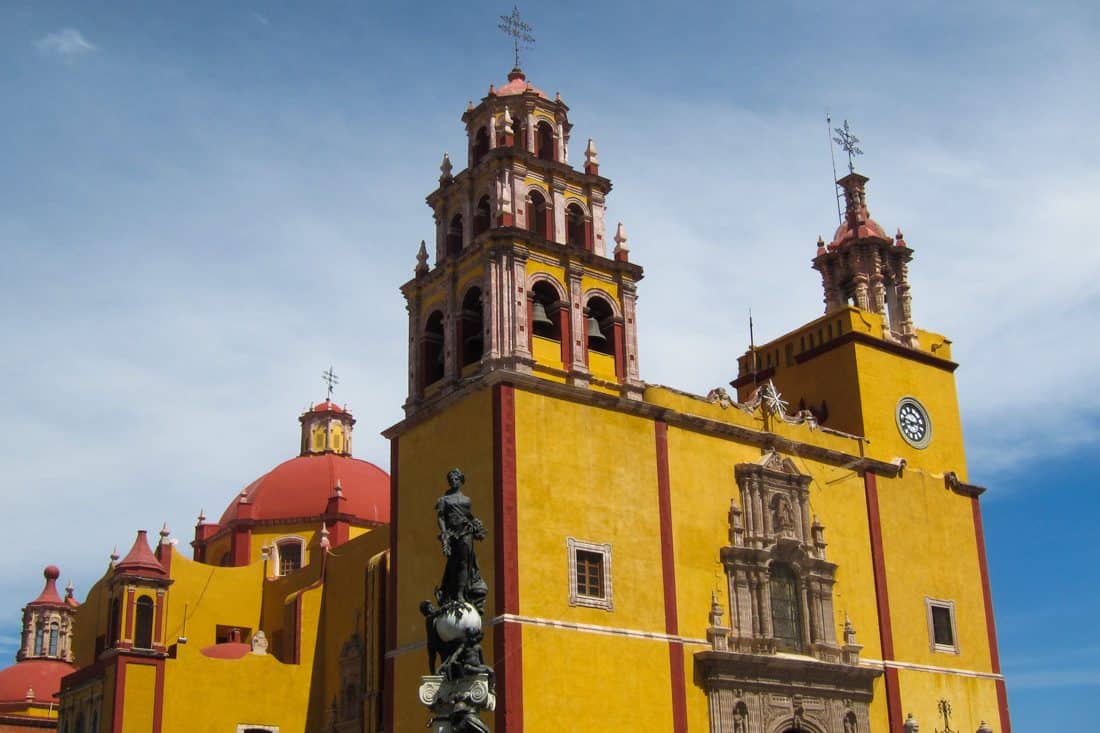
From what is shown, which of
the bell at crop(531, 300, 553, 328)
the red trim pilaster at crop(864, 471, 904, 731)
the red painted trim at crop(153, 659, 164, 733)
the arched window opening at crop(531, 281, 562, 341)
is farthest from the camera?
the red painted trim at crop(153, 659, 164, 733)

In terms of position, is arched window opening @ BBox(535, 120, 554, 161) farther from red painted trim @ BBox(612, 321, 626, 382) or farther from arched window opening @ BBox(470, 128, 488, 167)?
red painted trim @ BBox(612, 321, 626, 382)

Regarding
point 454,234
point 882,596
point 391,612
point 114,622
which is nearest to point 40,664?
point 114,622

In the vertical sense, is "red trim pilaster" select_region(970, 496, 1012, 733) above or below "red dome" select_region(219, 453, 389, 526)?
below

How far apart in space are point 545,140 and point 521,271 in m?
4.22

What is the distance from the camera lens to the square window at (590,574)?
25.5 m

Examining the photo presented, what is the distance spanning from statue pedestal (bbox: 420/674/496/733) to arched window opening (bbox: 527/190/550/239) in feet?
55.6

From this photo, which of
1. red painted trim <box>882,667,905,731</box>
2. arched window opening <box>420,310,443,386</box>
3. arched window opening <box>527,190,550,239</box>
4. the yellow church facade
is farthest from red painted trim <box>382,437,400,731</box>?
red painted trim <box>882,667,905,731</box>

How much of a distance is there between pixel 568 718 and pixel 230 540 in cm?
1993

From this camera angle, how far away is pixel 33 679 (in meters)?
45.5

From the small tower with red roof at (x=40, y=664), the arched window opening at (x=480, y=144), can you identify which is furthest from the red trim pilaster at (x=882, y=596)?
the small tower with red roof at (x=40, y=664)

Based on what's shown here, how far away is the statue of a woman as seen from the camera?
13.4m

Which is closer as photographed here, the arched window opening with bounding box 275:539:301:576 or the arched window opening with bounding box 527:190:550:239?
the arched window opening with bounding box 527:190:550:239

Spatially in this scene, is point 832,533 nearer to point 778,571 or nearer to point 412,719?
point 778,571

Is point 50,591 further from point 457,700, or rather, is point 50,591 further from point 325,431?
point 457,700
